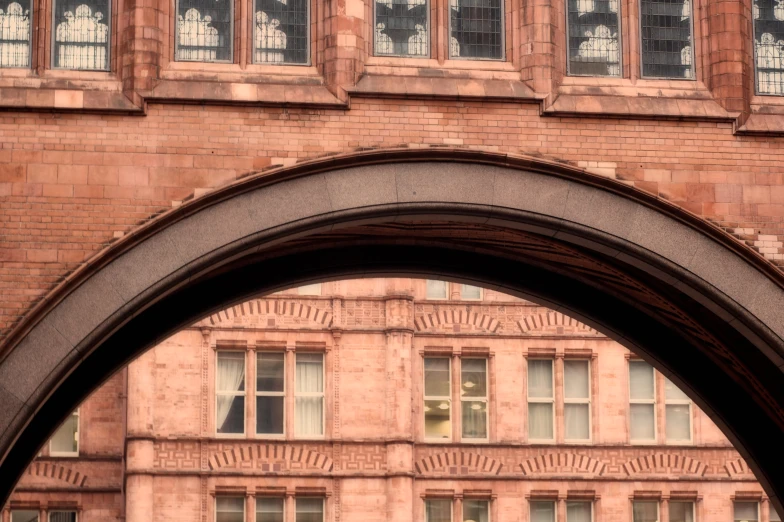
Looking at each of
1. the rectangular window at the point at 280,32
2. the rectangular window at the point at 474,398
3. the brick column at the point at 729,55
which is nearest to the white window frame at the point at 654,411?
the rectangular window at the point at 474,398

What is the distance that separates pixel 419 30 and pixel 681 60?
2.90 m

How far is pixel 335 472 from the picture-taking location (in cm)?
4353

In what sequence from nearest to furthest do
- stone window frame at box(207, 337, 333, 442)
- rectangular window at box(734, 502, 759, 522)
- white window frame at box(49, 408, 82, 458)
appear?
stone window frame at box(207, 337, 333, 442) → white window frame at box(49, 408, 82, 458) → rectangular window at box(734, 502, 759, 522)

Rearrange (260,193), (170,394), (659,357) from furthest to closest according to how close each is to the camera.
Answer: (170,394) < (659,357) < (260,193)

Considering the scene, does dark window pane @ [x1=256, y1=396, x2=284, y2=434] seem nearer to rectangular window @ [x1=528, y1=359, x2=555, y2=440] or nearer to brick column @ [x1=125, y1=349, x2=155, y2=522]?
brick column @ [x1=125, y1=349, x2=155, y2=522]

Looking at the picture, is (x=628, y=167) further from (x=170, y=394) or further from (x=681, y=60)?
(x=170, y=394)

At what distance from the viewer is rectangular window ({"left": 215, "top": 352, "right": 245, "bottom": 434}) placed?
43.7 meters

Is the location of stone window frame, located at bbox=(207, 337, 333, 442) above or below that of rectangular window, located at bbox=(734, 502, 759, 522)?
above

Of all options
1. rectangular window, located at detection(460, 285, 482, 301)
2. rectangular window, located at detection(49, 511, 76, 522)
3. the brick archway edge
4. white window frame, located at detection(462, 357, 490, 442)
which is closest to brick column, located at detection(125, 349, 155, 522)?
rectangular window, located at detection(49, 511, 76, 522)

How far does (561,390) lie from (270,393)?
273 inches

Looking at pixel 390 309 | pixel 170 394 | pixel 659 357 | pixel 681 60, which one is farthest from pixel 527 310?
pixel 681 60

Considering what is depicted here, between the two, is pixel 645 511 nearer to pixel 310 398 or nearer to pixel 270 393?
pixel 310 398

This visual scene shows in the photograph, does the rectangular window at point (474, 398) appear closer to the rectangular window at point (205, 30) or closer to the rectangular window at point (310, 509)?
the rectangular window at point (310, 509)

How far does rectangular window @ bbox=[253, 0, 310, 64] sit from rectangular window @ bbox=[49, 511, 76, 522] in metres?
25.6
